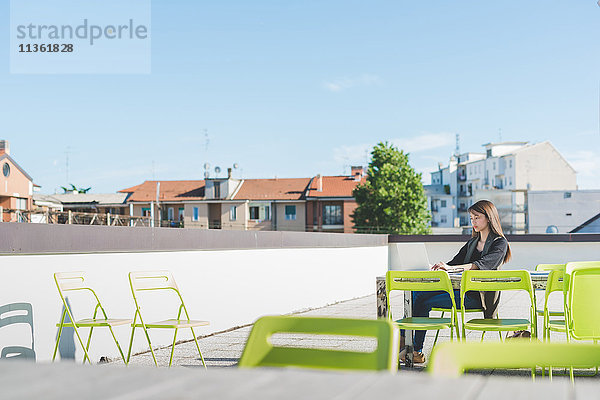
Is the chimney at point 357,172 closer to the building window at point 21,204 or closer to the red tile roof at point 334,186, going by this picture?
the red tile roof at point 334,186

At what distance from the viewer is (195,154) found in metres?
69.0

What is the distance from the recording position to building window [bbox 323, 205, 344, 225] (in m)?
61.0

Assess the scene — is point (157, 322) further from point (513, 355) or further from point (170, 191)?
point (170, 191)

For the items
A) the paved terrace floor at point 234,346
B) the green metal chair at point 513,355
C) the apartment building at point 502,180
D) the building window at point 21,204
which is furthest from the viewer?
the apartment building at point 502,180

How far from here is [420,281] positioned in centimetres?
533

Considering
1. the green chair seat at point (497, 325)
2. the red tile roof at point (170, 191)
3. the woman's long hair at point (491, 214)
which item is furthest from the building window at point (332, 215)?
the green chair seat at point (497, 325)

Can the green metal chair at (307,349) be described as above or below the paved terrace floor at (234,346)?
above

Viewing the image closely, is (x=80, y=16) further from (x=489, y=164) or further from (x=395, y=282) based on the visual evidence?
(x=489, y=164)

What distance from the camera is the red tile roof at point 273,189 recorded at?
6291cm

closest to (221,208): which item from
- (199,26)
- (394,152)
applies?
(394,152)

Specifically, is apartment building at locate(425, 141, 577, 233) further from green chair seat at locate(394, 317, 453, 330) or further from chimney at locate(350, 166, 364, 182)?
green chair seat at locate(394, 317, 453, 330)

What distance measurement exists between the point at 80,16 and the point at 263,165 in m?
55.5

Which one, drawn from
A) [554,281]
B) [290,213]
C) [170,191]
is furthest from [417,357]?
[170,191]

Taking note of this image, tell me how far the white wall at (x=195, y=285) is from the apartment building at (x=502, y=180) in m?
49.3
